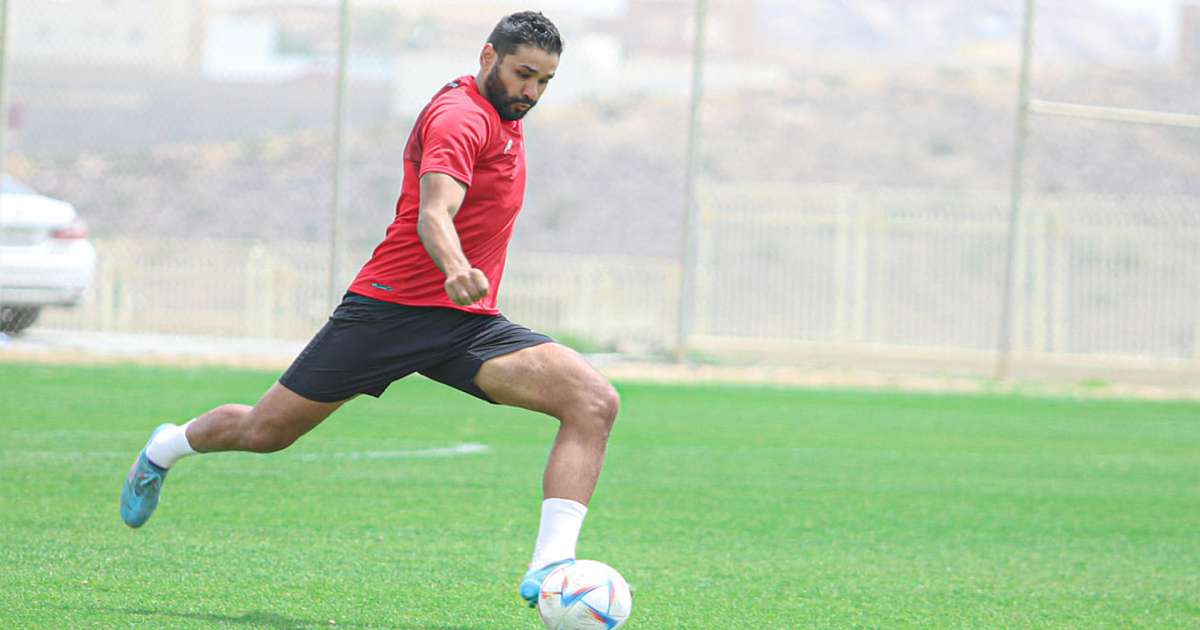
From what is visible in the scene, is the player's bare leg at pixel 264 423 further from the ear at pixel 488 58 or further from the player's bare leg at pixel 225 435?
the ear at pixel 488 58

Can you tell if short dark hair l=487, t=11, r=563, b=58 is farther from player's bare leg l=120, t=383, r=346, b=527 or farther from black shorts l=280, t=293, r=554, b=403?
player's bare leg l=120, t=383, r=346, b=527

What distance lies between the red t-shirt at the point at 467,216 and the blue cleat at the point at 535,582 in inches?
34.5

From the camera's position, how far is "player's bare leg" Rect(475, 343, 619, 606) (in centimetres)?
523

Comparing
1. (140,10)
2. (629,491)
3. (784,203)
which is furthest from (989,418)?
(784,203)

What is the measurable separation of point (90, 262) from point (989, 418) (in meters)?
8.99

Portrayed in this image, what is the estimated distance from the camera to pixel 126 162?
141 feet

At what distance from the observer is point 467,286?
4.79 m

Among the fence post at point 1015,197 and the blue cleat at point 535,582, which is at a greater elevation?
the fence post at point 1015,197

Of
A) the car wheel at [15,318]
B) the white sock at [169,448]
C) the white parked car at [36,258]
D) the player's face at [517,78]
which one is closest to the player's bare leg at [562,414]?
the player's face at [517,78]

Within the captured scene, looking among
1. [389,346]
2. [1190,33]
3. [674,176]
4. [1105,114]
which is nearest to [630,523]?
[389,346]

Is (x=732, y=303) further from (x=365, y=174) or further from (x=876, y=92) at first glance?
(x=876, y=92)

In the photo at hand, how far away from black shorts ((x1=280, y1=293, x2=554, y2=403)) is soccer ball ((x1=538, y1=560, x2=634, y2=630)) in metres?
0.93

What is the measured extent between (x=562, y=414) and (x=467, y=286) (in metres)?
0.86

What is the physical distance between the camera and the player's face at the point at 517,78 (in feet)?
17.8
